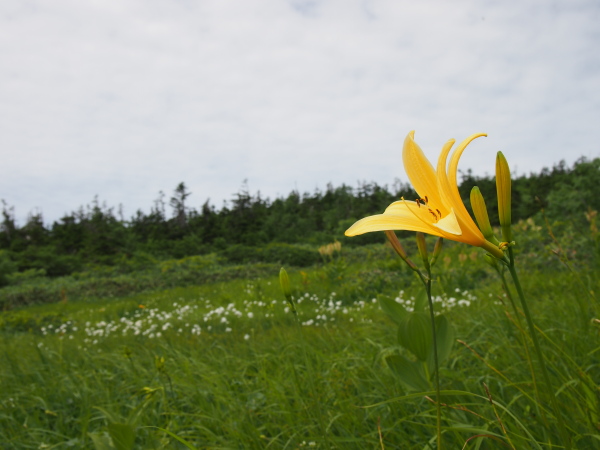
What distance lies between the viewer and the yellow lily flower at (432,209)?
629 millimetres

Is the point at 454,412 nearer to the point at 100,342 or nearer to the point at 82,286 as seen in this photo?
the point at 100,342

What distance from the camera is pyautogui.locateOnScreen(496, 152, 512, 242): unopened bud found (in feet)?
1.95

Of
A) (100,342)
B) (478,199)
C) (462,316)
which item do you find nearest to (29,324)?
(100,342)

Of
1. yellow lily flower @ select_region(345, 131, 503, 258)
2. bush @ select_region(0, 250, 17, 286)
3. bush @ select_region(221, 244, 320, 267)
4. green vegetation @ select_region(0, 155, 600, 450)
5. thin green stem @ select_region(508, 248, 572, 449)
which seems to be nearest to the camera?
thin green stem @ select_region(508, 248, 572, 449)

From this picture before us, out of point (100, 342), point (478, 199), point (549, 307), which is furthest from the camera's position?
point (100, 342)

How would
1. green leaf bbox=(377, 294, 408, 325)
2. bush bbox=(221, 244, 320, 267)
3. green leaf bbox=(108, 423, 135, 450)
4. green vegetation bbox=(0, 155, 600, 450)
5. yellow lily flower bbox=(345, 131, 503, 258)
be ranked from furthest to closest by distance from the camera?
bush bbox=(221, 244, 320, 267), green leaf bbox=(377, 294, 408, 325), green vegetation bbox=(0, 155, 600, 450), green leaf bbox=(108, 423, 135, 450), yellow lily flower bbox=(345, 131, 503, 258)

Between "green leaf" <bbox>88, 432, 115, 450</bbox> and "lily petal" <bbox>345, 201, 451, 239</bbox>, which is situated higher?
"lily petal" <bbox>345, 201, 451, 239</bbox>

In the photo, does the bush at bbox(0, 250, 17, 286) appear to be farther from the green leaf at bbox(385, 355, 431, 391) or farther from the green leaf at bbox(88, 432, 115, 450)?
the green leaf at bbox(385, 355, 431, 391)

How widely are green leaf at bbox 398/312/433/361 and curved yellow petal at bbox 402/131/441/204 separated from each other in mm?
575

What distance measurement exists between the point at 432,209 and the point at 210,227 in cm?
2757

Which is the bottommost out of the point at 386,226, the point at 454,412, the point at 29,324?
the point at 29,324

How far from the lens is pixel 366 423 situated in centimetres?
149

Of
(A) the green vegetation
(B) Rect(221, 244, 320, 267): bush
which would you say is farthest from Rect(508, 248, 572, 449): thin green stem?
(B) Rect(221, 244, 320, 267): bush

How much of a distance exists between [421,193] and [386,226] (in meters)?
0.17
